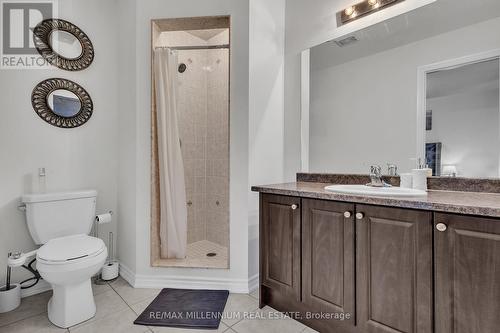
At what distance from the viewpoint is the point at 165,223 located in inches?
88.9

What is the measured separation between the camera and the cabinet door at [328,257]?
4.56 ft

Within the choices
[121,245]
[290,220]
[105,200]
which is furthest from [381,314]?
[105,200]

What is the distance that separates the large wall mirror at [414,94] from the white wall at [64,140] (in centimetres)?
186

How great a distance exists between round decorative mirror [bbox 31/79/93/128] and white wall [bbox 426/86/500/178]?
264cm

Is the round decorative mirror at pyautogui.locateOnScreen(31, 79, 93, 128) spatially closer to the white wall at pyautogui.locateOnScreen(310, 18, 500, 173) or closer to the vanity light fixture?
the white wall at pyautogui.locateOnScreen(310, 18, 500, 173)

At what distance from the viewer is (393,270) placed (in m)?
1.24

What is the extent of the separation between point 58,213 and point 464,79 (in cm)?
287

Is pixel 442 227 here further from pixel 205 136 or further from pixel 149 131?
pixel 205 136

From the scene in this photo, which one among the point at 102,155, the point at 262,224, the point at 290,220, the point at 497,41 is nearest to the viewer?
the point at 497,41

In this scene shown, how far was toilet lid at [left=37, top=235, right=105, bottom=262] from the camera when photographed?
1.57m

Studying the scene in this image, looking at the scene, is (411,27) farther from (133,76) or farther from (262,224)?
(133,76)

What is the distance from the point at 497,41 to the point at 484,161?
0.66m

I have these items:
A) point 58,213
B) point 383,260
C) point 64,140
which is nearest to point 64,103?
point 64,140

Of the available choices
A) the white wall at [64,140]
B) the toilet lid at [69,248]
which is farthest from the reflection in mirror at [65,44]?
the toilet lid at [69,248]
